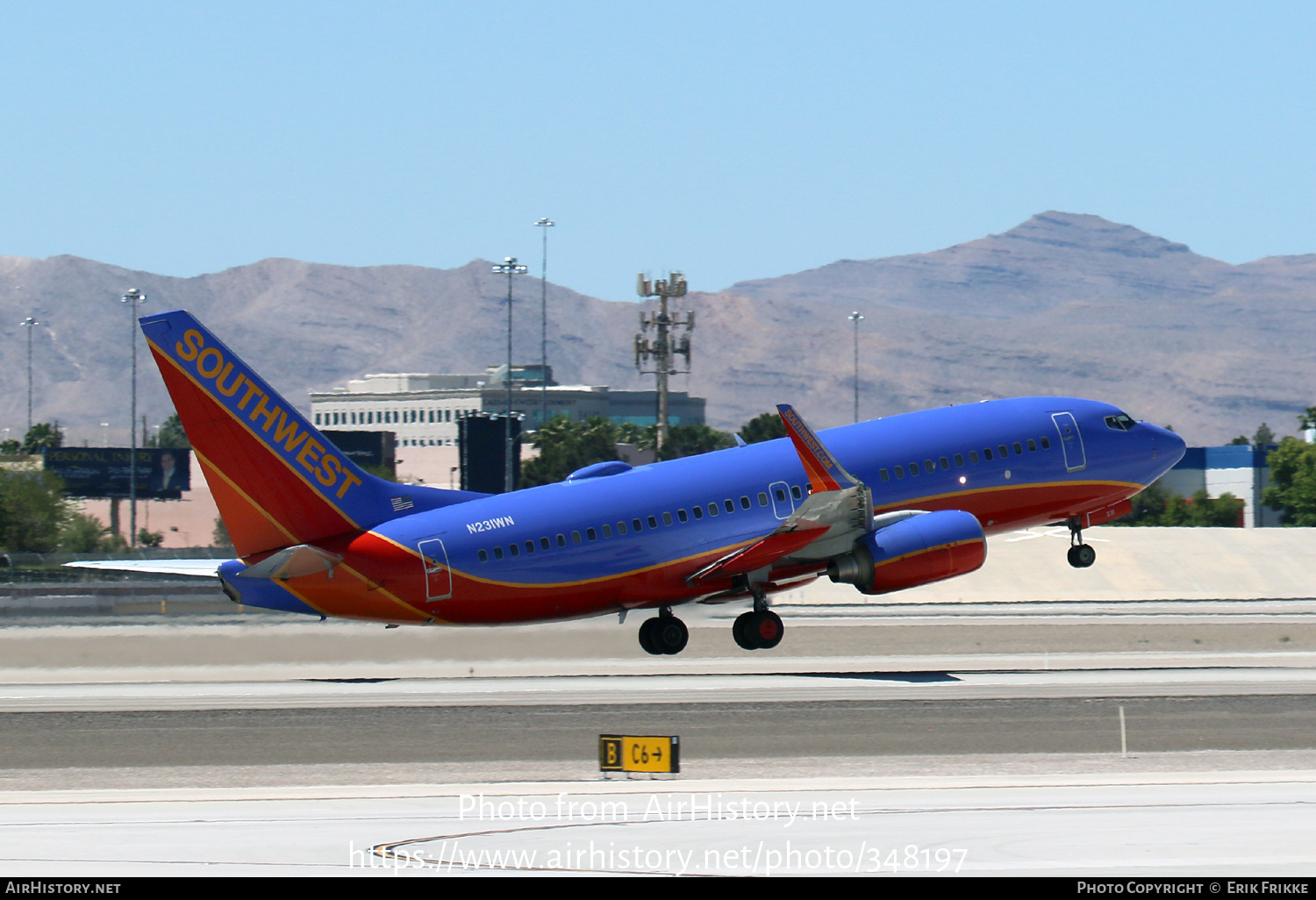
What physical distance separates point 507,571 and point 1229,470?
13187 centimetres

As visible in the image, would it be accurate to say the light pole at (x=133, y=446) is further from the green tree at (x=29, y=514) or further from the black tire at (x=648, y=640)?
the black tire at (x=648, y=640)

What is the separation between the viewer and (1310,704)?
4094 cm

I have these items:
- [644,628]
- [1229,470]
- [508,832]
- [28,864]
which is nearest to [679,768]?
[508,832]

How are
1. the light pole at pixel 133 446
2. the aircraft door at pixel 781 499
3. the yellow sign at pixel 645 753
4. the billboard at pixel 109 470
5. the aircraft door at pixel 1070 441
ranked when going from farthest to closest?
the billboard at pixel 109 470
the light pole at pixel 133 446
the aircraft door at pixel 1070 441
the aircraft door at pixel 781 499
the yellow sign at pixel 645 753

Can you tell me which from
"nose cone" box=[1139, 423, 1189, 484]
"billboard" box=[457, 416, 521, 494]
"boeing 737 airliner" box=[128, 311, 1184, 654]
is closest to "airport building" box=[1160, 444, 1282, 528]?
"billboard" box=[457, 416, 521, 494]

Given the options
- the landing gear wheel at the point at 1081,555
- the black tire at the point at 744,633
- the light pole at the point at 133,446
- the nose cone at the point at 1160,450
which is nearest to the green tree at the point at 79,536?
the light pole at the point at 133,446

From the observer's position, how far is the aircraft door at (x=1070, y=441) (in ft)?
164

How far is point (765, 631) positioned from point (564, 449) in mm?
124167

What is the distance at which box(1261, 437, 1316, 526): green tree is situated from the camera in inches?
5025

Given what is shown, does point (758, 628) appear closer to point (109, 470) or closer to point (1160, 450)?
point (1160, 450)

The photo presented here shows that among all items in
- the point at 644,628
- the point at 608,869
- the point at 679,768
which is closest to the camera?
the point at 608,869

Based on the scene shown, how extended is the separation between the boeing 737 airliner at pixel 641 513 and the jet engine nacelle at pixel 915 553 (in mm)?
54

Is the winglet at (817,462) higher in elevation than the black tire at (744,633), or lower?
higher

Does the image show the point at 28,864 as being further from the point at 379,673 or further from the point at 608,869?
the point at 379,673
